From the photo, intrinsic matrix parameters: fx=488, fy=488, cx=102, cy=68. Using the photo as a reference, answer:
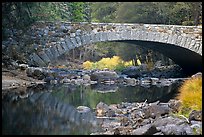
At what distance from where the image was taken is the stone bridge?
21.7 metres

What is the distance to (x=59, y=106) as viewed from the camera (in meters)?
12.6

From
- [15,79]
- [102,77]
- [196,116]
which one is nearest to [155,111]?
[196,116]

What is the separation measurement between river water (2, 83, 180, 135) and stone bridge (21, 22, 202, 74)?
3486 millimetres

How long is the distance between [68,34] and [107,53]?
2022 centimetres

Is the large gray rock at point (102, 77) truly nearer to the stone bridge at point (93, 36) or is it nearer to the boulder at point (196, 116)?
the stone bridge at point (93, 36)

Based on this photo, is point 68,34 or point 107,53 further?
point 107,53

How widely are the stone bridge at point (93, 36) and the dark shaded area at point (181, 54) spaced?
0.73 metres

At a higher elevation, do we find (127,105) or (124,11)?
(124,11)

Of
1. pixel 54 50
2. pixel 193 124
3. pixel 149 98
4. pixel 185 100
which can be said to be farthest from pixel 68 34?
pixel 193 124

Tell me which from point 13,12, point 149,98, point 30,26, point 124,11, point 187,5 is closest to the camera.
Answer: point 149,98

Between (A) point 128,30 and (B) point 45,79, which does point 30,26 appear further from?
(A) point 128,30

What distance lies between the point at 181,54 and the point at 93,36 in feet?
19.8

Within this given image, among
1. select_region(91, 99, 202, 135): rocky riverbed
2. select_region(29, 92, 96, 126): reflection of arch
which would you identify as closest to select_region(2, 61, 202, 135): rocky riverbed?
select_region(91, 99, 202, 135): rocky riverbed

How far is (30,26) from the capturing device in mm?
21484
